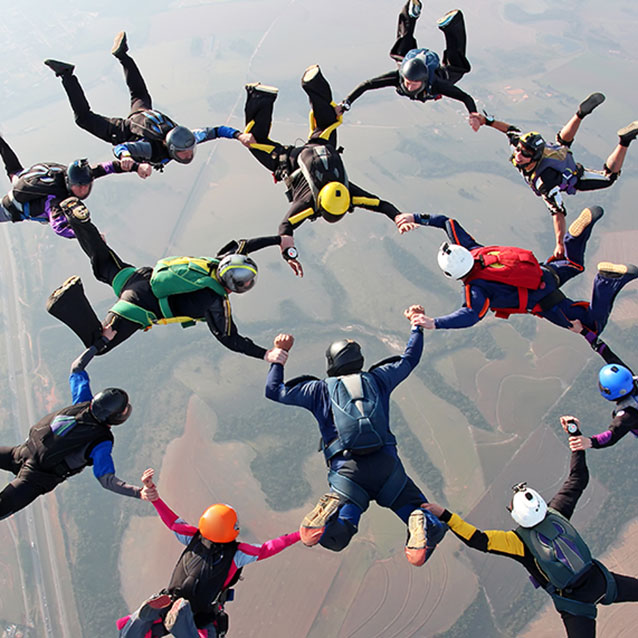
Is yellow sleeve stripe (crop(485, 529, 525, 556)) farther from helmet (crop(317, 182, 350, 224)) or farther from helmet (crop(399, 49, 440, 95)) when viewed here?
helmet (crop(399, 49, 440, 95))

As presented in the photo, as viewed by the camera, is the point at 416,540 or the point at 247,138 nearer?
the point at 416,540

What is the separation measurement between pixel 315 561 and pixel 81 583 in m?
23.8

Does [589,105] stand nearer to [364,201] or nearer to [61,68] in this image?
[364,201]

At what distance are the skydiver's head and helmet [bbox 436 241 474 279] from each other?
3748mm

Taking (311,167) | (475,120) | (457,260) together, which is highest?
(311,167)

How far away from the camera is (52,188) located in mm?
11992

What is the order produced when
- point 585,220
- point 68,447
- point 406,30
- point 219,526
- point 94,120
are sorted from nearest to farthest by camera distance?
point 219,526, point 68,447, point 585,220, point 94,120, point 406,30

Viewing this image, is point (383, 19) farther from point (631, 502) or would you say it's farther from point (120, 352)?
→ point (631, 502)

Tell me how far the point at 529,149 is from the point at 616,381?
5.51 meters

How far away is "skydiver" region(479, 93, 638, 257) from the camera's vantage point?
1281cm

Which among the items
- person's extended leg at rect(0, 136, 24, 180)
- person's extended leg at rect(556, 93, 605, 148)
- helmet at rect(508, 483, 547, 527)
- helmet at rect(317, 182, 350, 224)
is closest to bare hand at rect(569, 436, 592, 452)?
helmet at rect(508, 483, 547, 527)

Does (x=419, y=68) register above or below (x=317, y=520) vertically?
above

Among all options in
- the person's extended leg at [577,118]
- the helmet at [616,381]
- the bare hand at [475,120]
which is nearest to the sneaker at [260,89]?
the bare hand at [475,120]

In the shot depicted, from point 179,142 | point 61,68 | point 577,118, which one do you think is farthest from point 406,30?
point 61,68
